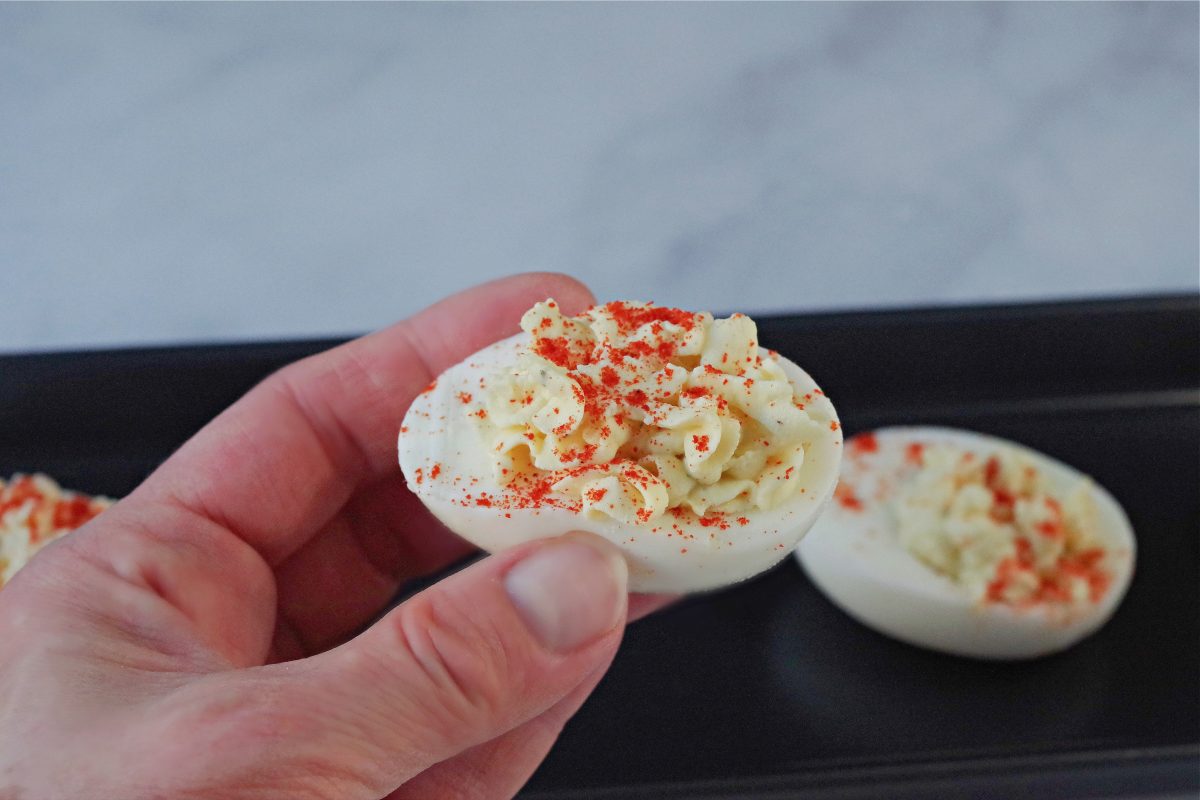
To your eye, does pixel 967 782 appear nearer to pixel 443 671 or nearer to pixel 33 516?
pixel 443 671

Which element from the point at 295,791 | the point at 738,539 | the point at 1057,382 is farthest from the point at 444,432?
the point at 1057,382

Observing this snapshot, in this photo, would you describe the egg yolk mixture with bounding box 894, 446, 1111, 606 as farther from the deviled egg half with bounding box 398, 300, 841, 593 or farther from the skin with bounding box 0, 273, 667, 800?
the deviled egg half with bounding box 398, 300, 841, 593

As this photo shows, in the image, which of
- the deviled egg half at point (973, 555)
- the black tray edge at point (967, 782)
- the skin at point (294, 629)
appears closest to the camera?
the skin at point (294, 629)

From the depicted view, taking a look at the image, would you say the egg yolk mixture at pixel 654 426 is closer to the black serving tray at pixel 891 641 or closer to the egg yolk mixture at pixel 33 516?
the black serving tray at pixel 891 641

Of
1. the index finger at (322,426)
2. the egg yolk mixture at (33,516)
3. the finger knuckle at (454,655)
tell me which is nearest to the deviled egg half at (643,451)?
the finger knuckle at (454,655)

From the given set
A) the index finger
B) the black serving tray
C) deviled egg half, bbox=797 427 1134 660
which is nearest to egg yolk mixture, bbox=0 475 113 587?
the black serving tray

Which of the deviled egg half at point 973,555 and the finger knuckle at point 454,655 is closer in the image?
the finger knuckle at point 454,655

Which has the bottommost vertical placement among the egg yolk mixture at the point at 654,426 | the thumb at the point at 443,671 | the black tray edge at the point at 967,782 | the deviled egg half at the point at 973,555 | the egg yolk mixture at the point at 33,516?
the black tray edge at the point at 967,782
